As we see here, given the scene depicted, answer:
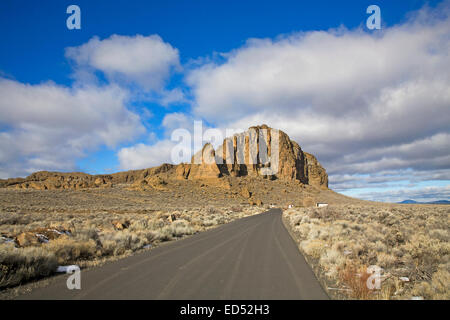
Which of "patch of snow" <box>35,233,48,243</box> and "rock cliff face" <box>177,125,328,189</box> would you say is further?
"rock cliff face" <box>177,125,328,189</box>

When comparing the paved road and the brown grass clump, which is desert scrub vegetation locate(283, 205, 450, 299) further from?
the brown grass clump

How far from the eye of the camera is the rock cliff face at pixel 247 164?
100750 millimetres

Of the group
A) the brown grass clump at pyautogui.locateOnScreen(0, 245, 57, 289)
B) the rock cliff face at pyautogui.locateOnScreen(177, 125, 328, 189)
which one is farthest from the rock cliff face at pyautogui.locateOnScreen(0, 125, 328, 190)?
the brown grass clump at pyautogui.locateOnScreen(0, 245, 57, 289)

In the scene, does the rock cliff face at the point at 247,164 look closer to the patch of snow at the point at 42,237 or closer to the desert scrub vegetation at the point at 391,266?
the patch of snow at the point at 42,237

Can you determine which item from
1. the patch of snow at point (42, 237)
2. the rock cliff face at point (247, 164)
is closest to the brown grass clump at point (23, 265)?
the patch of snow at point (42, 237)

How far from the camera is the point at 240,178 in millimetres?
106938

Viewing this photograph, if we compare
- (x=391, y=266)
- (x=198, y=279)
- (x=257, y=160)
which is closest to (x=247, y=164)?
(x=257, y=160)

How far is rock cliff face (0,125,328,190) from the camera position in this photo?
100750mm

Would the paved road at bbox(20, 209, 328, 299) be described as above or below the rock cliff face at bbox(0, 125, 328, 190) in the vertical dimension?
below

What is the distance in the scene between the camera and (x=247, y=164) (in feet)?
397

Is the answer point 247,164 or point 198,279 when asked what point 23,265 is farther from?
point 247,164

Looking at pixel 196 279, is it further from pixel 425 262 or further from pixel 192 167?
pixel 192 167
